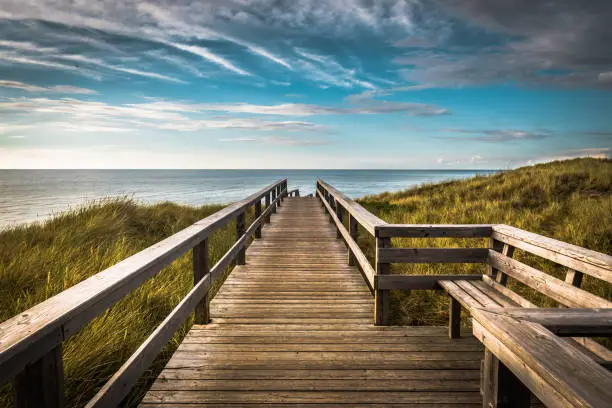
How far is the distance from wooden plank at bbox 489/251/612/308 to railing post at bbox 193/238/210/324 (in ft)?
9.35

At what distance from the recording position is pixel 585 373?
120 centimetres

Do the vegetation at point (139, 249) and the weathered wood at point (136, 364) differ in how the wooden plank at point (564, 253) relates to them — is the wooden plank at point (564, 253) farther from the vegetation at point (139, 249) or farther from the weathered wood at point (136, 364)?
the weathered wood at point (136, 364)

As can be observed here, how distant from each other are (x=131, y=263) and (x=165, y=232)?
8741 millimetres

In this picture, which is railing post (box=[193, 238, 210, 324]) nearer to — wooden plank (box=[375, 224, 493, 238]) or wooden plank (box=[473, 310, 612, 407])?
wooden plank (box=[375, 224, 493, 238])

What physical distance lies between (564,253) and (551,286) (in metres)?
0.27

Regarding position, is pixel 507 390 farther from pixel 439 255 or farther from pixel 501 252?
pixel 501 252

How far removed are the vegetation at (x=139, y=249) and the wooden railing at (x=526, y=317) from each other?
926mm

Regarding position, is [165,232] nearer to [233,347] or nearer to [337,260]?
[337,260]

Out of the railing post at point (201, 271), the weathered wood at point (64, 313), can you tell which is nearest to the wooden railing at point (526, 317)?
the railing post at point (201, 271)

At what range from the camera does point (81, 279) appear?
13.5 feet

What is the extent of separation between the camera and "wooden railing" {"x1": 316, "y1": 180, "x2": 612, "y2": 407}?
1229 mm

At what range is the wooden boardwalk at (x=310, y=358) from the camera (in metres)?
2.31

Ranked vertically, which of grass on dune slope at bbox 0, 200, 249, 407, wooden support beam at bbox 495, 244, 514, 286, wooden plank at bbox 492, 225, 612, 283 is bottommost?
grass on dune slope at bbox 0, 200, 249, 407

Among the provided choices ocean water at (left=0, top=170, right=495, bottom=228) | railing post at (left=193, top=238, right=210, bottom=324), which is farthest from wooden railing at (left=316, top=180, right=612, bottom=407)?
ocean water at (left=0, top=170, right=495, bottom=228)
